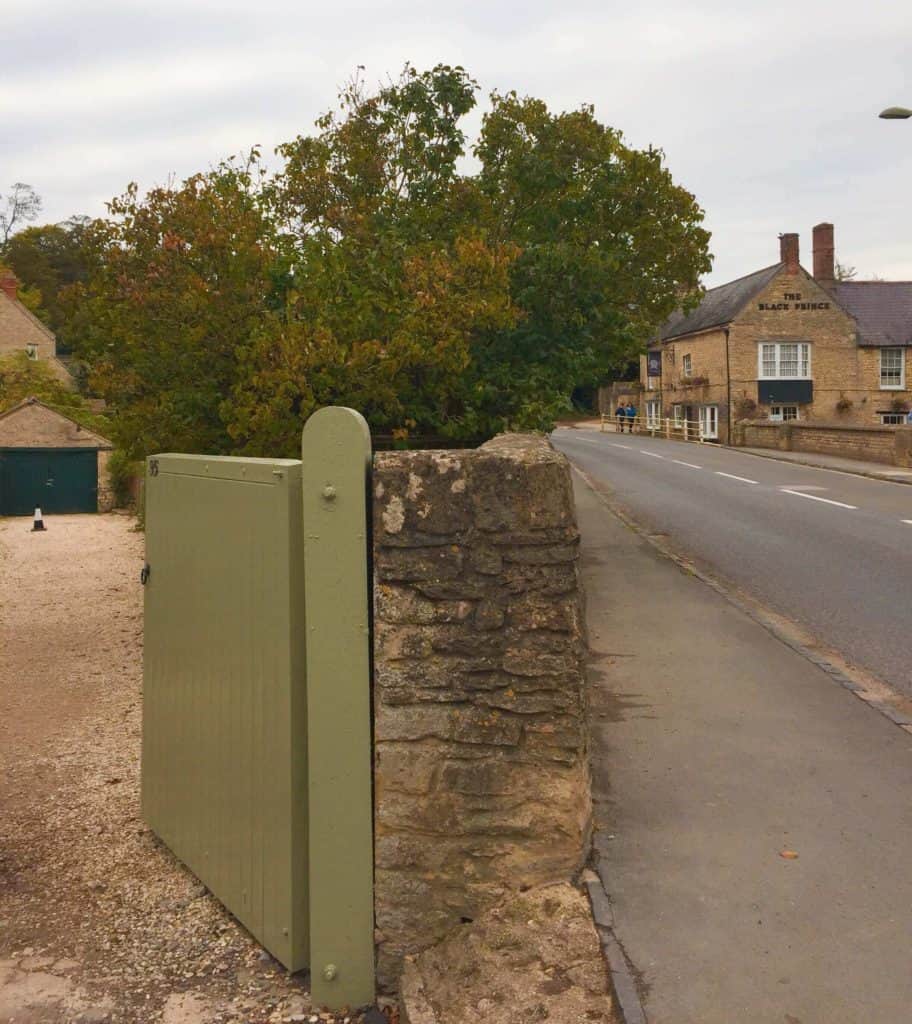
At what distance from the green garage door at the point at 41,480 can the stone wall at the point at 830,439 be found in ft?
77.1

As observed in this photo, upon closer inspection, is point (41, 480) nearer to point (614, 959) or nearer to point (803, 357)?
point (614, 959)

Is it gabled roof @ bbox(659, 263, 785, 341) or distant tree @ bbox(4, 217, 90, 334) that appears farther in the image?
distant tree @ bbox(4, 217, 90, 334)

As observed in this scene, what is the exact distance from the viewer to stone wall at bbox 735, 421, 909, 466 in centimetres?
3209

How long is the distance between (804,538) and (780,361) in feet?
122

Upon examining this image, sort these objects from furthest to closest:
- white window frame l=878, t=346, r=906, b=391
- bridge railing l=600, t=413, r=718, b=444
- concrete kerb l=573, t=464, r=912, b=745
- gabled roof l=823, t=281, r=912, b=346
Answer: bridge railing l=600, t=413, r=718, b=444 → gabled roof l=823, t=281, r=912, b=346 → white window frame l=878, t=346, r=906, b=391 → concrete kerb l=573, t=464, r=912, b=745

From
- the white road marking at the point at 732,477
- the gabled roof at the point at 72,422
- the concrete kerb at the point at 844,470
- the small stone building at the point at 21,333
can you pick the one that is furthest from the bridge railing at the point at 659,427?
the small stone building at the point at 21,333

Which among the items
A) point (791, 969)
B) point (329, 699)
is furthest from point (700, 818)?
point (329, 699)

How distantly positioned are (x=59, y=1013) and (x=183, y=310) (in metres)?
7.05

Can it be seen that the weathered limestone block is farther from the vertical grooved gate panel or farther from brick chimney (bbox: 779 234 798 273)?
brick chimney (bbox: 779 234 798 273)

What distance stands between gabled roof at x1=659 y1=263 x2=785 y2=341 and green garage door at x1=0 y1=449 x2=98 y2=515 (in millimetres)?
27615

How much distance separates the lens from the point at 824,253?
53.8 metres

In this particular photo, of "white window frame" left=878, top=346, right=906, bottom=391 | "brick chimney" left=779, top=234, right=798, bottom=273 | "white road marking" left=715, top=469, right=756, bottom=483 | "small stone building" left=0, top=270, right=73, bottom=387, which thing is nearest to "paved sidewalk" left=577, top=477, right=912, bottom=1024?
"white road marking" left=715, top=469, right=756, bottom=483

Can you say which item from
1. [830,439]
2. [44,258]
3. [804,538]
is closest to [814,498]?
[804,538]

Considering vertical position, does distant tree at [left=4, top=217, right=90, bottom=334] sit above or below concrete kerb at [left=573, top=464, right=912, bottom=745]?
above
